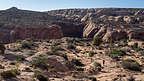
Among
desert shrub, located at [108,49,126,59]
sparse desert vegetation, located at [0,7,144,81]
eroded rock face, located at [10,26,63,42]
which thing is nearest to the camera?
sparse desert vegetation, located at [0,7,144,81]

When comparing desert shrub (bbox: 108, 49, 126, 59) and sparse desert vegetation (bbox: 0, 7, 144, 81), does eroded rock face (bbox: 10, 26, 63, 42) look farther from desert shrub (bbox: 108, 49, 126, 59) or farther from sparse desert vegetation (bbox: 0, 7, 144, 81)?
desert shrub (bbox: 108, 49, 126, 59)

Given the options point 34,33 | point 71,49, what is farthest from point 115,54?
point 34,33

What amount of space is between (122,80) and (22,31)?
3798 centimetres

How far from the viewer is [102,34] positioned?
48.0 meters

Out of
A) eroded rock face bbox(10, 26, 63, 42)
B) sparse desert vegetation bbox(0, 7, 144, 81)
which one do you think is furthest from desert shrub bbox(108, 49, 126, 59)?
eroded rock face bbox(10, 26, 63, 42)

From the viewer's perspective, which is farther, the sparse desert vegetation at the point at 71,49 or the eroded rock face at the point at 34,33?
the eroded rock face at the point at 34,33

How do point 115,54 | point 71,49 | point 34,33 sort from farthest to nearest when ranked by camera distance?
point 34,33, point 71,49, point 115,54

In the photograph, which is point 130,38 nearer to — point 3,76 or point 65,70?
point 65,70

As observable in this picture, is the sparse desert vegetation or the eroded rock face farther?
the eroded rock face

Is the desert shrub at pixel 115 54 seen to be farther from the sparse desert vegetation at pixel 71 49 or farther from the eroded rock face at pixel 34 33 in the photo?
the eroded rock face at pixel 34 33

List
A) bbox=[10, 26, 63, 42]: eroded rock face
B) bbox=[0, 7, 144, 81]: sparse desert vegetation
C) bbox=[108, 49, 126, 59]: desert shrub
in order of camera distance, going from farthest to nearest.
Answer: bbox=[10, 26, 63, 42]: eroded rock face
bbox=[108, 49, 126, 59]: desert shrub
bbox=[0, 7, 144, 81]: sparse desert vegetation

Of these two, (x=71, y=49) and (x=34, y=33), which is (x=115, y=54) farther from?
(x=34, y=33)

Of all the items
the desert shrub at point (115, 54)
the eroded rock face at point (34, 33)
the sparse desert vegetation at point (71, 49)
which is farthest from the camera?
the eroded rock face at point (34, 33)

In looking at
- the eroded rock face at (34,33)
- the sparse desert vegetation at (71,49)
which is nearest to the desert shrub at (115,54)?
the sparse desert vegetation at (71,49)
